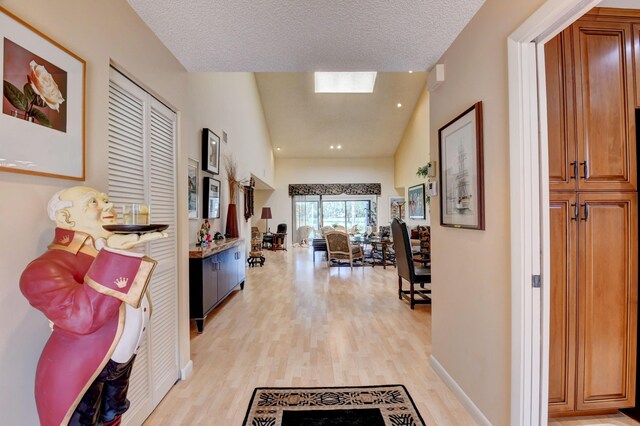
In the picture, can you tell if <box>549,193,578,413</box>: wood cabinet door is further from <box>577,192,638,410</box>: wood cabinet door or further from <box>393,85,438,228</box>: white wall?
<box>393,85,438,228</box>: white wall

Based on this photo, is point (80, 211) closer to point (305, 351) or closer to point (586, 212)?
point (305, 351)

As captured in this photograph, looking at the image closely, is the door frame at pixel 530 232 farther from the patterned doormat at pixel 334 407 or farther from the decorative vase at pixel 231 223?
the decorative vase at pixel 231 223

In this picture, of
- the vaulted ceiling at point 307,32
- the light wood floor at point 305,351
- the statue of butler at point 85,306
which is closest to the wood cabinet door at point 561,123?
the vaulted ceiling at point 307,32

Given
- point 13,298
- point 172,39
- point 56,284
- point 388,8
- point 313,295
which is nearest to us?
point 56,284

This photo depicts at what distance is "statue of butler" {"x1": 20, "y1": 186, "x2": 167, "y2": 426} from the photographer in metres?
0.87

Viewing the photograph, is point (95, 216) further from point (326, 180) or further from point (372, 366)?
point (326, 180)

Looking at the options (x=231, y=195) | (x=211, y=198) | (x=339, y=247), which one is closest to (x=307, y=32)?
(x=211, y=198)

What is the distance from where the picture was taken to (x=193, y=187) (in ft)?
12.1

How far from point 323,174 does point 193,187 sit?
7712 mm

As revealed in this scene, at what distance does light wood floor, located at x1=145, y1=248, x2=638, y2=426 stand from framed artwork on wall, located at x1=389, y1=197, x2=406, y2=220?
238 inches

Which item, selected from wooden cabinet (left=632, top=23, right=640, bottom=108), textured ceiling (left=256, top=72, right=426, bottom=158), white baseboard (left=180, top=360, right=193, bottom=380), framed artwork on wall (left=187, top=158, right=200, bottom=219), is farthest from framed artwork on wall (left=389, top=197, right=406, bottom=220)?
white baseboard (left=180, top=360, right=193, bottom=380)

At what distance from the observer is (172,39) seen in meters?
1.91

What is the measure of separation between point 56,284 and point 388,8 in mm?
1884

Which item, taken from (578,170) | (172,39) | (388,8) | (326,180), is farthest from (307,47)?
(326,180)
